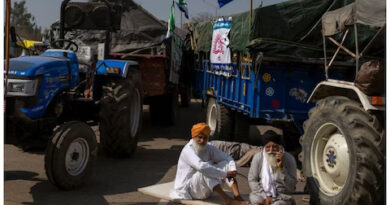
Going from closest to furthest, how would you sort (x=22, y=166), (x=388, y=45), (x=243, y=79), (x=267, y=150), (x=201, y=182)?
(x=388, y=45) → (x=267, y=150) → (x=201, y=182) → (x=22, y=166) → (x=243, y=79)

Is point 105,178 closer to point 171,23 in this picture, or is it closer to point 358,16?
point 358,16

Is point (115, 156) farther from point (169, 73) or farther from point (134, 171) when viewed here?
point (169, 73)

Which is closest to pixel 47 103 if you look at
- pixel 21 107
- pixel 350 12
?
pixel 21 107

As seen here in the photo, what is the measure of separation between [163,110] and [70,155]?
5.81m

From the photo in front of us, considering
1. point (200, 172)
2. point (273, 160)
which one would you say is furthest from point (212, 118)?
point (273, 160)

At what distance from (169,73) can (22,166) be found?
4.18 m

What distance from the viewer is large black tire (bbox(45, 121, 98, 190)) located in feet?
16.6

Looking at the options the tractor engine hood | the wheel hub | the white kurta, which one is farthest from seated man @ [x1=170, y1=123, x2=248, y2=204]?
the tractor engine hood

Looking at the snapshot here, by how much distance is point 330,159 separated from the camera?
472cm

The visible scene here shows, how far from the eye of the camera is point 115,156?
7.06m

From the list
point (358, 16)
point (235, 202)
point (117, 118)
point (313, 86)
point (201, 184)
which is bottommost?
point (235, 202)

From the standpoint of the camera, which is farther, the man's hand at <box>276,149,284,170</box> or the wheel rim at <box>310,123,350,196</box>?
the man's hand at <box>276,149,284,170</box>

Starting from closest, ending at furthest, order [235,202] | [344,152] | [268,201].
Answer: [344,152] → [268,201] → [235,202]

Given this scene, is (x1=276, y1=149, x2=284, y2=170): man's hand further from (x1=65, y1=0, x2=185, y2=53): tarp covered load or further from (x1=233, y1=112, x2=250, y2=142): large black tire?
(x1=65, y1=0, x2=185, y2=53): tarp covered load
